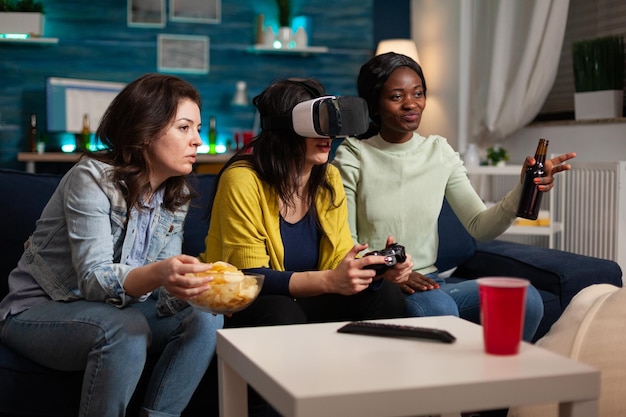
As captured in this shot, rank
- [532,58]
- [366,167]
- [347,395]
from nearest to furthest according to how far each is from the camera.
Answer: [347,395] < [366,167] < [532,58]

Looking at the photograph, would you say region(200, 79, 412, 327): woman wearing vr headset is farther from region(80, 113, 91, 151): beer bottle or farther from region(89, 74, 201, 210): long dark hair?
region(80, 113, 91, 151): beer bottle

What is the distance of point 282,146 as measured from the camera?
2.20 metres

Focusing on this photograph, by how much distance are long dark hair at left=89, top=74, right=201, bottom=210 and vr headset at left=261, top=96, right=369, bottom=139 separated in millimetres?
308

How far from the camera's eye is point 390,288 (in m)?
2.14

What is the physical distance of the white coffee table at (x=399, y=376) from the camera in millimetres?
1205

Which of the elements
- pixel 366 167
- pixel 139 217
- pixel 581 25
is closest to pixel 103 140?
pixel 139 217

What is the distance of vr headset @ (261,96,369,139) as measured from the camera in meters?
2.07

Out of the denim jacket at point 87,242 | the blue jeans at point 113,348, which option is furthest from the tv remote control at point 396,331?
the denim jacket at point 87,242

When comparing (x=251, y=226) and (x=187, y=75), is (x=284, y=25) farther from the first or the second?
(x=251, y=226)

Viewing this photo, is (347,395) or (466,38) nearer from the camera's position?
(347,395)

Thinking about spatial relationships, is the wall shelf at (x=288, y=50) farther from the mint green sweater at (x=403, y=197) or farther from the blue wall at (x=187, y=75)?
the mint green sweater at (x=403, y=197)

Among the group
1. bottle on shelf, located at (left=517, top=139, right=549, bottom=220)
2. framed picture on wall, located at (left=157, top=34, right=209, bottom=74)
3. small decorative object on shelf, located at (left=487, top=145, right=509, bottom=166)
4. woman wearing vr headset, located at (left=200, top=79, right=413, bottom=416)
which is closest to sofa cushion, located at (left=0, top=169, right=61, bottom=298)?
woman wearing vr headset, located at (left=200, top=79, right=413, bottom=416)

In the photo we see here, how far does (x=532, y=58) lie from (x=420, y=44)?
5.74 ft

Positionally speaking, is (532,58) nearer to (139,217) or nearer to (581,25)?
(581,25)
